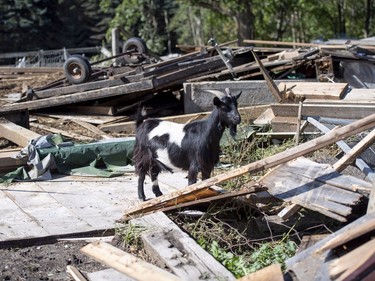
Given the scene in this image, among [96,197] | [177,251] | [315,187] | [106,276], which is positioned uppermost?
[315,187]

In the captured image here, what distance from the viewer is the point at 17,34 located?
44.9 m

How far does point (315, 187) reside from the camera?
6875 mm

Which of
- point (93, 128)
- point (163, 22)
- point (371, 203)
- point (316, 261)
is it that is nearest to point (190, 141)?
point (371, 203)

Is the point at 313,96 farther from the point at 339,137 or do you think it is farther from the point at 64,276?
the point at 64,276

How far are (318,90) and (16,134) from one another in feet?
15.7

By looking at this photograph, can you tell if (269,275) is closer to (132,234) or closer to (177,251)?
(177,251)

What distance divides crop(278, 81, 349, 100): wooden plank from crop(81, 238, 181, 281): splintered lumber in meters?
5.94

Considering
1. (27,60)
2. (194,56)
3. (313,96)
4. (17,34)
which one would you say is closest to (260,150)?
(313,96)

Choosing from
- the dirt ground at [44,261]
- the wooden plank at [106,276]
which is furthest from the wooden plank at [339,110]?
the wooden plank at [106,276]

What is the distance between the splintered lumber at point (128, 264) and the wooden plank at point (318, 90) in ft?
19.5

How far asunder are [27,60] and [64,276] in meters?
22.6

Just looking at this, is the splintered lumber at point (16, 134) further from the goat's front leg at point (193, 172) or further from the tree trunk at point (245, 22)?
the tree trunk at point (245, 22)

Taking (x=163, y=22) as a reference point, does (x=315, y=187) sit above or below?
above

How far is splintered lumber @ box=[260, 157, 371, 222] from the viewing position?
6.57 metres
